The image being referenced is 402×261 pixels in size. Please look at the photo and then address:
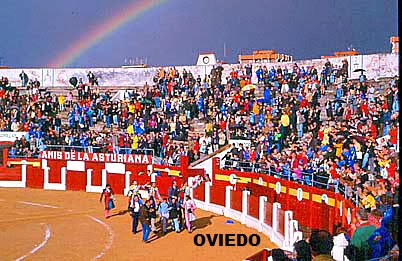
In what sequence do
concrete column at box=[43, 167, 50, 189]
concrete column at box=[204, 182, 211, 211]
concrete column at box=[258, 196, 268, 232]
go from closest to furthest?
1. concrete column at box=[258, 196, 268, 232]
2. concrete column at box=[204, 182, 211, 211]
3. concrete column at box=[43, 167, 50, 189]

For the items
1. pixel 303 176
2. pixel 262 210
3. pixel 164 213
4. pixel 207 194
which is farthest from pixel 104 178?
pixel 303 176

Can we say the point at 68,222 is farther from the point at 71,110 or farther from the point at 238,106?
the point at 71,110

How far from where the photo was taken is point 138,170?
43.4 feet

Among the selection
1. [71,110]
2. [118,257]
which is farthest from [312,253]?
[71,110]

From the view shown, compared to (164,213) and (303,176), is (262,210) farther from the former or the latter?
(164,213)

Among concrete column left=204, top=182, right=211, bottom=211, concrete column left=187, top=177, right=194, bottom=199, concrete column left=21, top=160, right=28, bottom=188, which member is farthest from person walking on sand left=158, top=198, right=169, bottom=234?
concrete column left=21, top=160, right=28, bottom=188

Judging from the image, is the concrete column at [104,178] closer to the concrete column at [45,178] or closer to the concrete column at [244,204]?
the concrete column at [45,178]

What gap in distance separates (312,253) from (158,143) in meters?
10.0

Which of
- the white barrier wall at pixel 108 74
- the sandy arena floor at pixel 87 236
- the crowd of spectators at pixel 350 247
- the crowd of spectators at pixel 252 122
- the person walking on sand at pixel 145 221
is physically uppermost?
the white barrier wall at pixel 108 74

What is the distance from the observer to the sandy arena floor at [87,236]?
789cm

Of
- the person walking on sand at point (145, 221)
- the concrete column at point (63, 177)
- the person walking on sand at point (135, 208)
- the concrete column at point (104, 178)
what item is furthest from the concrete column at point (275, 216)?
the concrete column at point (63, 177)

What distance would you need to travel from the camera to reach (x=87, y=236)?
8.95 m

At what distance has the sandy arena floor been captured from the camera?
7.89 meters

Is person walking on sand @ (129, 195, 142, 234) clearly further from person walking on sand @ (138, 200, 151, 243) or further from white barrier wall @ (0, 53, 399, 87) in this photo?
white barrier wall @ (0, 53, 399, 87)
